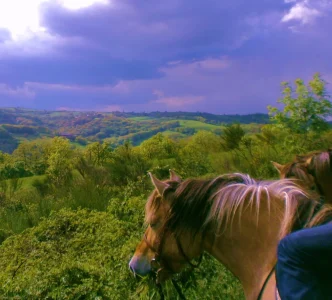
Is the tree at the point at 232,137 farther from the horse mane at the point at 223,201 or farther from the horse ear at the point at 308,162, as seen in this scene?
the horse mane at the point at 223,201

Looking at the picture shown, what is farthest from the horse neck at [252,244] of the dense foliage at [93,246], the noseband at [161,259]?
the dense foliage at [93,246]

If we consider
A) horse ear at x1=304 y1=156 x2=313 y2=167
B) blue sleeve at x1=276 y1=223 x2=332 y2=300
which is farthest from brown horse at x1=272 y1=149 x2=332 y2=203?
blue sleeve at x1=276 y1=223 x2=332 y2=300

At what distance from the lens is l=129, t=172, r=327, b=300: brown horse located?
233 cm

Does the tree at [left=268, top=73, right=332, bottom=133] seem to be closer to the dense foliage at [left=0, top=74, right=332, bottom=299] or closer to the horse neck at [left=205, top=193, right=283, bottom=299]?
the dense foliage at [left=0, top=74, right=332, bottom=299]

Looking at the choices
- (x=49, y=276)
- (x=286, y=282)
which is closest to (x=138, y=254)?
(x=286, y=282)

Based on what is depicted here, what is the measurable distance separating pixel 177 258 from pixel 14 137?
666 ft

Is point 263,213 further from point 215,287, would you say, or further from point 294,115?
point 294,115

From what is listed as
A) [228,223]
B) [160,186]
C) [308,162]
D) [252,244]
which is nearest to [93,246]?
[308,162]

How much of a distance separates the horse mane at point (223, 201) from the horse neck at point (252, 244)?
43 millimetres

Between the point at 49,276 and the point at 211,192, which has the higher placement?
the point at 211,192

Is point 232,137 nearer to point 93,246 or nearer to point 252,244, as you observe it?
point 93,246

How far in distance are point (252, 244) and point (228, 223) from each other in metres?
0.20

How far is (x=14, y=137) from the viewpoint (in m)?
191

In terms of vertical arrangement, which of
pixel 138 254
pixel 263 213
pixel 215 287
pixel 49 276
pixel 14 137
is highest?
pixel 263 213
